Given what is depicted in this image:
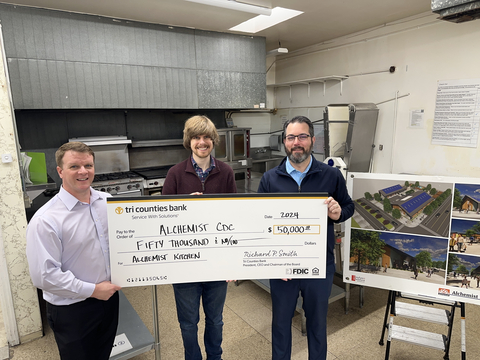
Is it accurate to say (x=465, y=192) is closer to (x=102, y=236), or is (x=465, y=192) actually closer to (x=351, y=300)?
(x=351, y=300)

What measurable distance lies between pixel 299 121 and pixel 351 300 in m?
1.95

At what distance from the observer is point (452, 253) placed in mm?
1819

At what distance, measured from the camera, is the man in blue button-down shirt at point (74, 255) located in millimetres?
1231

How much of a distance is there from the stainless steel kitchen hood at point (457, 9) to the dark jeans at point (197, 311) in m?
1.73

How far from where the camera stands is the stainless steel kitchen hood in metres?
1.28

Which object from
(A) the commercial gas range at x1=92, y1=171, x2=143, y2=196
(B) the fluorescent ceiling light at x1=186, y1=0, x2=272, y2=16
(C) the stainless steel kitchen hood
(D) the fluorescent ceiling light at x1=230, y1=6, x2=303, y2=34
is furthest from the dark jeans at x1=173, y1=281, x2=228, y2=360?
(D) the fluorescent ceiling light at x1=230, y1=6, x2=303, y2=34

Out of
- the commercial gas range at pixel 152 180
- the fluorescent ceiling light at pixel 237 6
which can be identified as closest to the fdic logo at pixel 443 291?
the fluorescent ceiling light at pixel 237 6

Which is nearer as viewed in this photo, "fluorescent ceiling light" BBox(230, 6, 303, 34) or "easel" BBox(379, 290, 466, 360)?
"easel" BBox(379, 290, 466, 360)

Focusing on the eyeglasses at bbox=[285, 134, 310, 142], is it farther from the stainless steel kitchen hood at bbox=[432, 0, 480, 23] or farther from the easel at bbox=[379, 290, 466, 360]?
the easel at bbox=[379, 290, 466, 360]

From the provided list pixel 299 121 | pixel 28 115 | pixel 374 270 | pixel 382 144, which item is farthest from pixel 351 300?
pixel 28 115

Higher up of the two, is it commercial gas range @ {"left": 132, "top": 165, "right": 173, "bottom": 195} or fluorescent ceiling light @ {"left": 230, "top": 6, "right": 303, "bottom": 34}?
fluorescent ceiling light @ {"left": 230, "top": 6, "right": 303, "bottom": 34}

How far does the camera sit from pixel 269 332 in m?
2.37

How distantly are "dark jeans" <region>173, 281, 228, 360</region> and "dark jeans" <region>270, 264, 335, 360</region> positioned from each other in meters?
0.32

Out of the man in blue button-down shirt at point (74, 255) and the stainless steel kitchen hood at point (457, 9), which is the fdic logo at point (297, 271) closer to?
the man in blue button-down shirt at point (74, 255)
